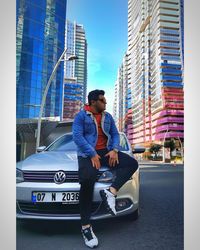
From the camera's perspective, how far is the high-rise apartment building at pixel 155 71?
2.15 metres

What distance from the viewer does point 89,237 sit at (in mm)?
1936

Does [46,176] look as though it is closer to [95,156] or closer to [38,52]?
[95,156]

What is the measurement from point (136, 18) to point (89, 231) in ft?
6.05

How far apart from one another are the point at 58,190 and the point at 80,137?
0.41 metres

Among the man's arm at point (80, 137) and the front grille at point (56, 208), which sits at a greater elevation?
the man's arm at point (80, 137)

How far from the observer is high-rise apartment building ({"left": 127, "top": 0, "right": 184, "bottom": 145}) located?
7.07ft

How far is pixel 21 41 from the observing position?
2.36m

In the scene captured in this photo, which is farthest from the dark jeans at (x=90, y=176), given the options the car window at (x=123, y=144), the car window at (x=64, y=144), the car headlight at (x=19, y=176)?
the car headlight at (x=19, y=176)

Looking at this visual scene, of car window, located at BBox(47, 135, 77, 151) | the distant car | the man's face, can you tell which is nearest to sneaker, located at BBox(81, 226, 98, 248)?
the distant car

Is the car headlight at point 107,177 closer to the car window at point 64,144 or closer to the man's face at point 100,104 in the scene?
the car window at point 64,144
